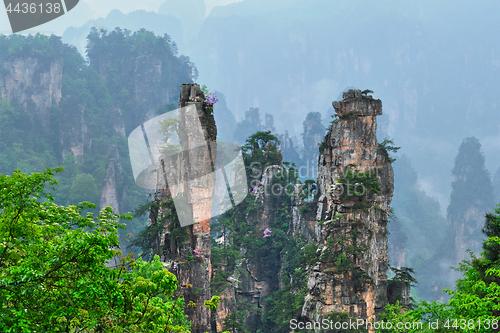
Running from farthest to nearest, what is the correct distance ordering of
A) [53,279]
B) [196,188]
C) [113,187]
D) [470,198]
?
[470,198] → [113,187] → [196,188] → [53,279]

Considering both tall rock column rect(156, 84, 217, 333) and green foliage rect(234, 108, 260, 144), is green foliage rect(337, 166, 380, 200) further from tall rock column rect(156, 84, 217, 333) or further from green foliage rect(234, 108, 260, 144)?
green foliage rect(234, 108, 260, 144)

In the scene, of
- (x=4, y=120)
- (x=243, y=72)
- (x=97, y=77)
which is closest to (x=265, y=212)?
(x=4, y=120)

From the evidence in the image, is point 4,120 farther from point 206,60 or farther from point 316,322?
point 206,60

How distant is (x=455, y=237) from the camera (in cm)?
7500

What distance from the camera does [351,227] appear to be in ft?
63.9

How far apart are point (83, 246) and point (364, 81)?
540ft

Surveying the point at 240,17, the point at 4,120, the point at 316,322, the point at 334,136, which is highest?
the point at 240,17

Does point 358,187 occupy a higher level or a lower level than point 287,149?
lower

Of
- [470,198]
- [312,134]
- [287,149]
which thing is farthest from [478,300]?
[312,134]

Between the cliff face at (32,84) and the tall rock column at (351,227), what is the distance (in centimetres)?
4736

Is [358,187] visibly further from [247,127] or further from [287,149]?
[247,127]

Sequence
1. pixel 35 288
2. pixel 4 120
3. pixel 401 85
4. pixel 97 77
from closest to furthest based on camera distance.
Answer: pixel 35 288
pixel 4 120
pixel 97 77
pixel 401 85

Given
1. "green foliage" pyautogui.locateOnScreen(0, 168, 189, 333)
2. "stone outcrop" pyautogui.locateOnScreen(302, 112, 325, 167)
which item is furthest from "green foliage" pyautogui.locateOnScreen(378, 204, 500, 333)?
"stone outcrop" pyautogui.locateOnScreen(302, 112, 325, 167)

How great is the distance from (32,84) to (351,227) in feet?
175
